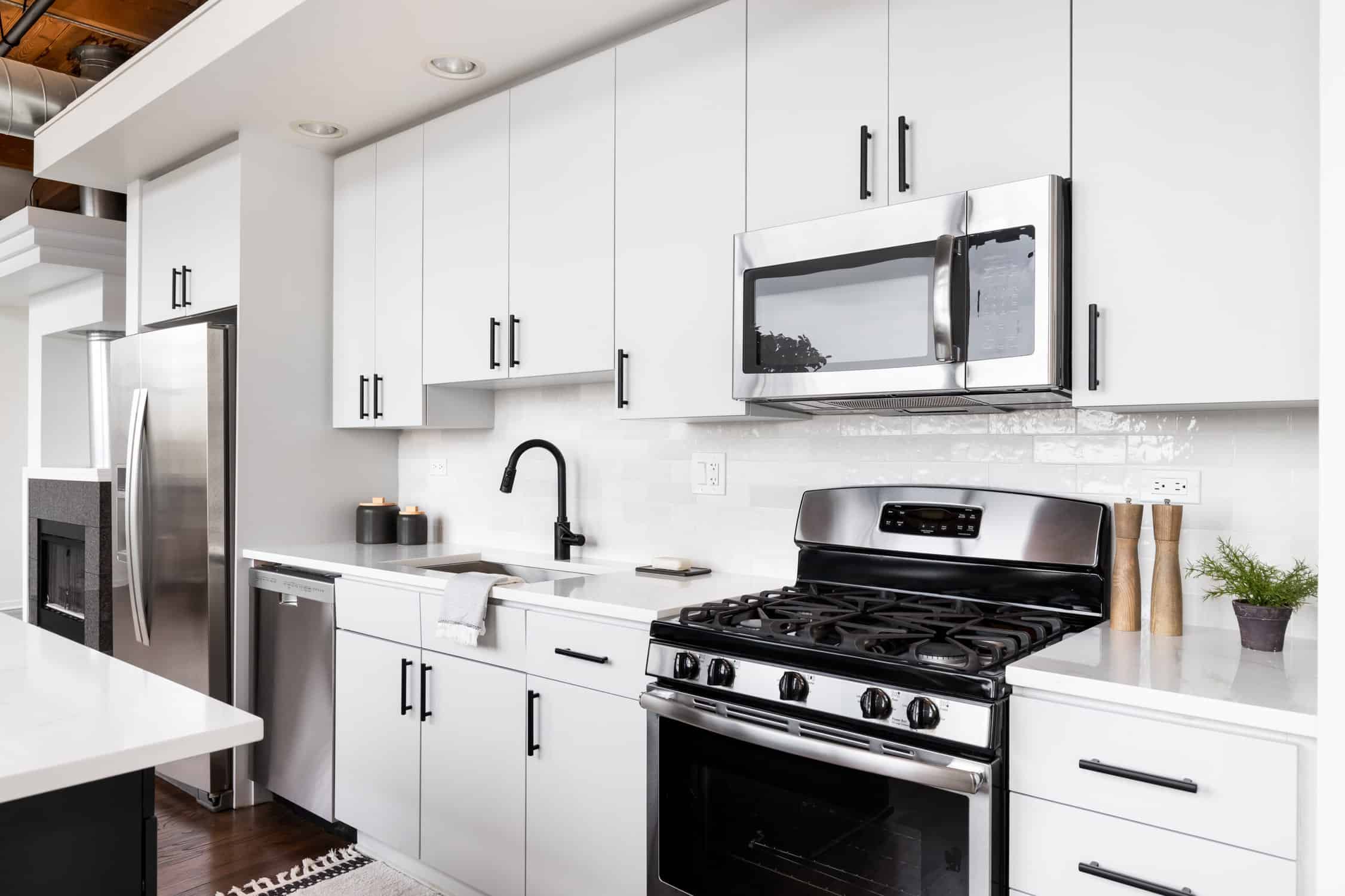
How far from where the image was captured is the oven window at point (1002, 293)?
70.2 inches

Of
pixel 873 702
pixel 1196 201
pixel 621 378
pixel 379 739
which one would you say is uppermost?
pixel 1196 201

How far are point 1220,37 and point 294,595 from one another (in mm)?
2981

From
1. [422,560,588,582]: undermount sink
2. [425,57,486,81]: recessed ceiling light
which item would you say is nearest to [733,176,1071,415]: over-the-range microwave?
[422,560,588,582]: undermount sink

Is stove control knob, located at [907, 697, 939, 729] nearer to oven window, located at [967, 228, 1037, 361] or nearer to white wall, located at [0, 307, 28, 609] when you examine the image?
oven window, located at [967, 228, 1037, 361]

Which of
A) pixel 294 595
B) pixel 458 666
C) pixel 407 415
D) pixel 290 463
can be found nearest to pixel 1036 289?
pixel 458 666

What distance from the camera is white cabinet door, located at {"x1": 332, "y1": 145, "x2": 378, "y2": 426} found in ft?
11.3

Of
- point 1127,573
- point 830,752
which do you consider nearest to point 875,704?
point 830,752

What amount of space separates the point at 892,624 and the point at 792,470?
0.73 metres

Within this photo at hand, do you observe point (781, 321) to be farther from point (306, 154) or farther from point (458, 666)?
point (306, 154)

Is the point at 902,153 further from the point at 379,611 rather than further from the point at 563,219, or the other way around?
the point at 379,611

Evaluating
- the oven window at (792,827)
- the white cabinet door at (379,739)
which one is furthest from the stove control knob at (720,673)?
the white cabinet door at (379,739)

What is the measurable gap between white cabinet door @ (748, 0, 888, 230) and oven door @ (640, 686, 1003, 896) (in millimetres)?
1164

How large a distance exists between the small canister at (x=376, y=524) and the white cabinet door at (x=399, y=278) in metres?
0.35

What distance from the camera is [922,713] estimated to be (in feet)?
5.14
